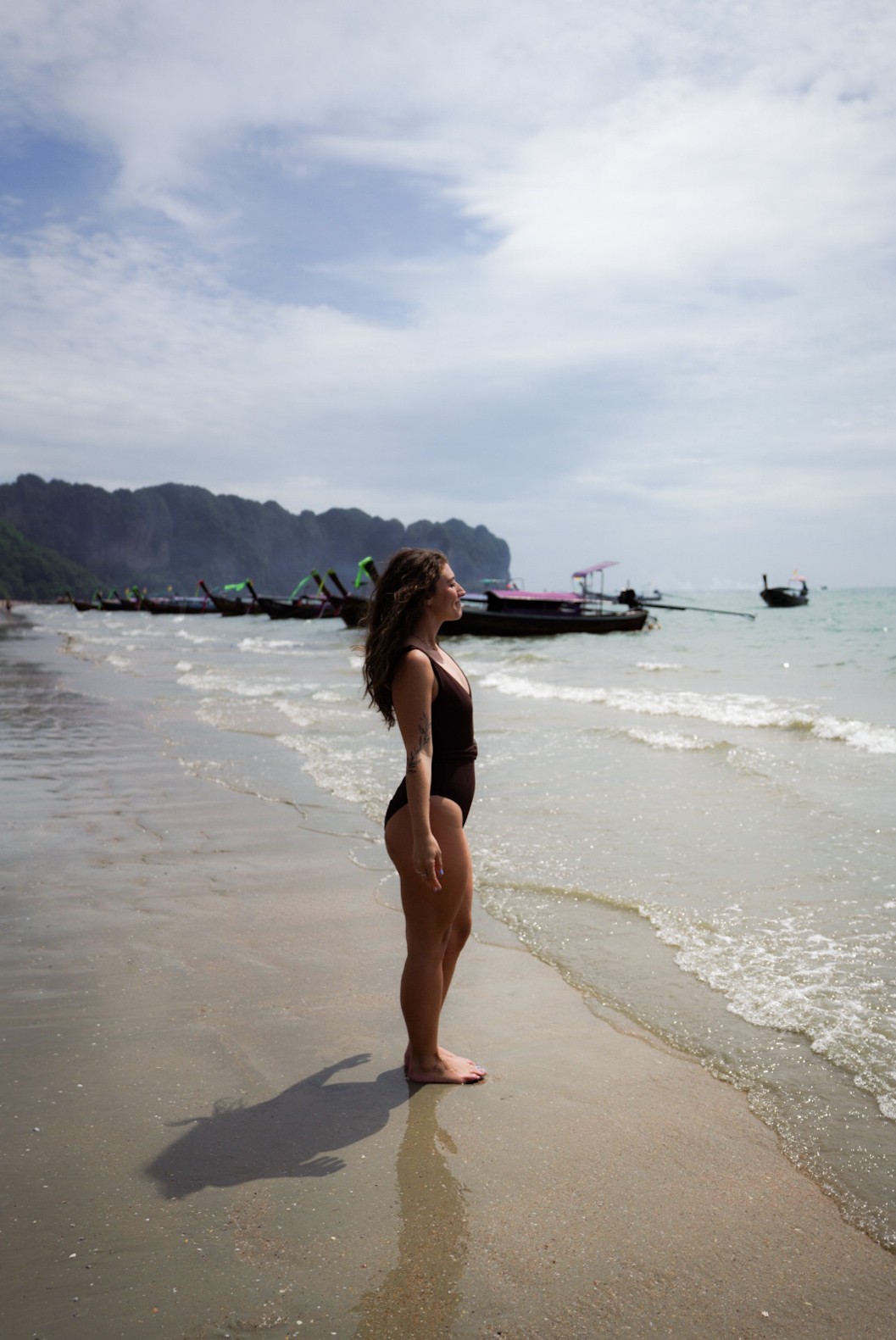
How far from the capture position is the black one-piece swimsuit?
311 centimetres

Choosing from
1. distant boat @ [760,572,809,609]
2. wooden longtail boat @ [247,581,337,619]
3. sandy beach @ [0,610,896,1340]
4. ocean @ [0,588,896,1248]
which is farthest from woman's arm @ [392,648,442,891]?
distant boat @ [760,572,809,609]

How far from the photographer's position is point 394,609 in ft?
10.2

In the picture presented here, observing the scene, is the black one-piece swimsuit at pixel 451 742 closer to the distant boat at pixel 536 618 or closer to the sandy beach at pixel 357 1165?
the sandy beach at pixel 357 1165

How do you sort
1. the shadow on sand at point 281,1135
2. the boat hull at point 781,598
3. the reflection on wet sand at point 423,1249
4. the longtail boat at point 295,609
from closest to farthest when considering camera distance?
the reflection on wet sand at point 423,1249
the shadow on sand at point 281,1135
the longtail boat at point 295,609
the boat hull at point 781,598

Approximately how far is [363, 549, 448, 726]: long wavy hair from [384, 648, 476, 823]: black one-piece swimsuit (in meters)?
0.07

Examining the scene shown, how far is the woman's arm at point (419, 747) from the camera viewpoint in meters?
3.02

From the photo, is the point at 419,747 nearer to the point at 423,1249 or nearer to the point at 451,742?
the point at 451,742

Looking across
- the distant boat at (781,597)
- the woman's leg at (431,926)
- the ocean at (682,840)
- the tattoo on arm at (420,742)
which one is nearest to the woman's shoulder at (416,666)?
the tattoo on arm at (420,742)

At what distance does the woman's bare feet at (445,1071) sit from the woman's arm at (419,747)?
0.72 m

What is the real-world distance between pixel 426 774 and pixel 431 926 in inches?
23.9

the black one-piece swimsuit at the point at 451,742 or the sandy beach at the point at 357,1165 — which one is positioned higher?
the black one-piece swimsuit at the point at 451,742

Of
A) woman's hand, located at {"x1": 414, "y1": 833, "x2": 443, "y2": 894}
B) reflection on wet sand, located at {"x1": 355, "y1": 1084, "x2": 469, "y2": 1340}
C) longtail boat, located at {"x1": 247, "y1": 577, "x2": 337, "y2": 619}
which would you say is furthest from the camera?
longtail boat, located at {"x1": 247, "y1": 577, "x2": 337, "y2": 619}

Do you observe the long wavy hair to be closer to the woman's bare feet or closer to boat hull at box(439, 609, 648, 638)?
the woman's bare feet

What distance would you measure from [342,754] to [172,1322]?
8.41 m
